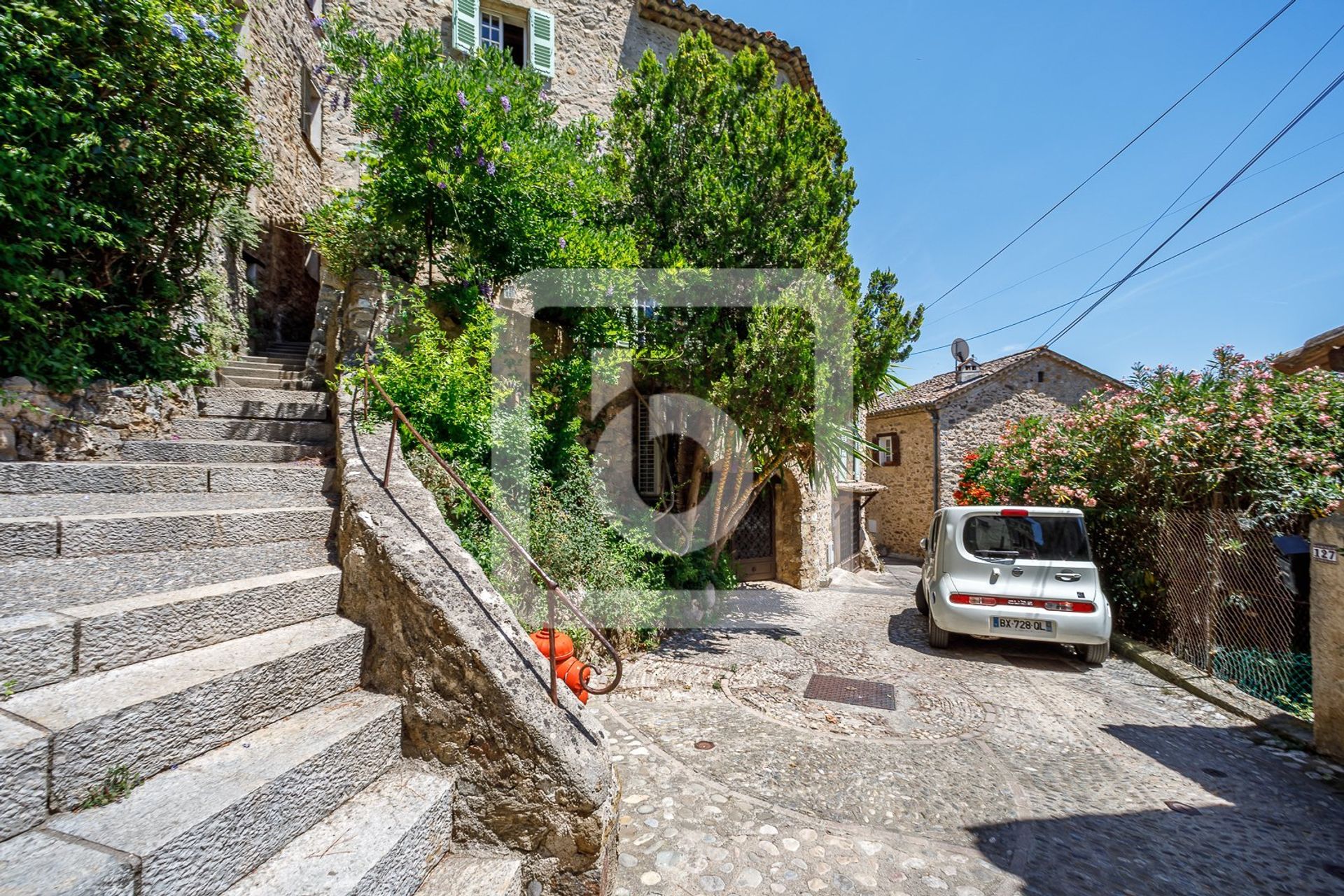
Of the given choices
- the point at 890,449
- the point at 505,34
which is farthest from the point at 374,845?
the point at 890,449

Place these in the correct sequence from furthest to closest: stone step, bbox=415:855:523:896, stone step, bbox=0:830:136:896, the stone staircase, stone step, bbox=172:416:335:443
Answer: stone step, bbox=172:416:335:443
stone step, bbox=415:855:523:896
the stone staircase
stone step, bbox=0:830:136:896

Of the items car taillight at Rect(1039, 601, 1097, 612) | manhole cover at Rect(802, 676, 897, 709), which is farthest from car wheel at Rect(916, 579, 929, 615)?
manhole cover at Rect(802, 676, 897, 709)

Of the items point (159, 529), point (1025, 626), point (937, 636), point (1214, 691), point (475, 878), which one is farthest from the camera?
point (937, 636)

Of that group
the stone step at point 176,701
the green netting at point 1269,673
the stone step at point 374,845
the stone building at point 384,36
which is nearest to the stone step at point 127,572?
the stone step at point 176,701

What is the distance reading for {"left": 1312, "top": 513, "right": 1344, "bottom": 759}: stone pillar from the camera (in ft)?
11.7

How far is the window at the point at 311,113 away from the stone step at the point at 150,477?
8.44 m

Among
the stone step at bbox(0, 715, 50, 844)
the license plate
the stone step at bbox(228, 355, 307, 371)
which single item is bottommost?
the license plate

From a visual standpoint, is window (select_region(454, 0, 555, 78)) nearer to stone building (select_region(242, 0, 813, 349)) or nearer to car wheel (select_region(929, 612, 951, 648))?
stone building (select_region(242, 0, 813, 349))

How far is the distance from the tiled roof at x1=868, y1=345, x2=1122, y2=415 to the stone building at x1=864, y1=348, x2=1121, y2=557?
0.09ft

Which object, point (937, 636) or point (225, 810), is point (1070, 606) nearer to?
point (937, 636)

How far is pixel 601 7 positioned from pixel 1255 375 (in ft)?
37.4

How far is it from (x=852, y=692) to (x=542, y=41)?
1115 cm

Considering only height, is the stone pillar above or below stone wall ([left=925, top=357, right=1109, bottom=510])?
below

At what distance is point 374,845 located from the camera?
181 centimetres
